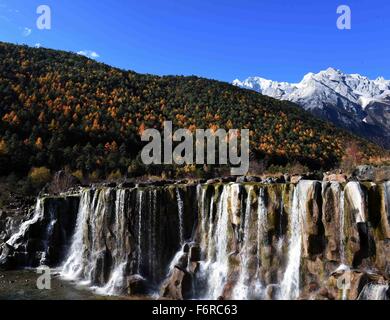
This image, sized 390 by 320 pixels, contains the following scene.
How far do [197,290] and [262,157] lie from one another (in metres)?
58.2

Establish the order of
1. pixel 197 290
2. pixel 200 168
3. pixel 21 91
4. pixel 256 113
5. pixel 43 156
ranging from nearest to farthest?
pixel 197 290
pixel 43 156
pixel 200 168
pixel 21 91
pixel 256 113

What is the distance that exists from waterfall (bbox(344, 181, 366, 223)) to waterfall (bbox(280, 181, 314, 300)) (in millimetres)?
2363

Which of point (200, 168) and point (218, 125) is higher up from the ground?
point (218, 125)

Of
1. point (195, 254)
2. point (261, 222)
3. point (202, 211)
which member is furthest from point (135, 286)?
point (261, 222)

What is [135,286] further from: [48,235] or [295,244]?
[48,235]

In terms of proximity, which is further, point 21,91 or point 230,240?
point 21,91

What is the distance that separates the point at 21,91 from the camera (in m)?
93.2

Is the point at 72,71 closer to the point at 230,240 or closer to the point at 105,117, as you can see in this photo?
the point at 105,117

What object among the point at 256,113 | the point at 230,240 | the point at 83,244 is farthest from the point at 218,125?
the point at 230,240

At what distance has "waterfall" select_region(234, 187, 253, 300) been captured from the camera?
2923 centimetres

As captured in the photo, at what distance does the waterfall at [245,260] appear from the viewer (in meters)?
29.2
